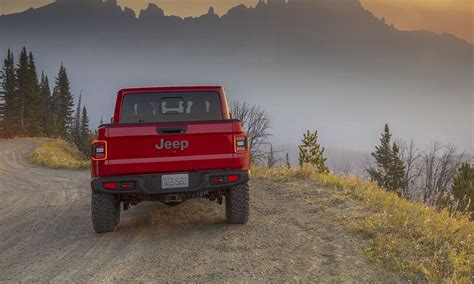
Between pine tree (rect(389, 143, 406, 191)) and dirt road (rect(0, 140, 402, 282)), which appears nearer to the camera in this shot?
dirt road (rect(0, 140, 402, 282))

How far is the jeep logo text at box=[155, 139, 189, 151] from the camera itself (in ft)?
19.8

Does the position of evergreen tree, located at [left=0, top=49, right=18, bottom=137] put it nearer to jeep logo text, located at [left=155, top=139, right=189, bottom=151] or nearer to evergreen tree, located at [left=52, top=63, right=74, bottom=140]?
evergreen tree, located at [left=52, top=63, right=74, bottom=140]

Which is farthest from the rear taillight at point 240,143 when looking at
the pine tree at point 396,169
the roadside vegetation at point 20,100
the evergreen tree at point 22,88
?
the evergreen tree at point 22,88

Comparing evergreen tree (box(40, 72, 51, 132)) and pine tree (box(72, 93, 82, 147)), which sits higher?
evergreen tree (box(40, 72, 51, 132))

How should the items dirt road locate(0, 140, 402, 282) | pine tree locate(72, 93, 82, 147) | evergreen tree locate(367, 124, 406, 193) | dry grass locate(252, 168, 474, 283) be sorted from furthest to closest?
pine tree locate(72, 93, 82, 147)
evergreen tree locate(367, 124, 406, 193)
dirt road locate(0, 140, 402, 282)
dry grass locate(252, 168, 474, 283)

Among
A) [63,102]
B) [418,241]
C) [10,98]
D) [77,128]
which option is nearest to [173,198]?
[418,241]

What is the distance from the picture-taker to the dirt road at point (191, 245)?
4645mm

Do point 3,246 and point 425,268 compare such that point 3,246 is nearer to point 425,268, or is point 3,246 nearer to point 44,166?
point 425,268

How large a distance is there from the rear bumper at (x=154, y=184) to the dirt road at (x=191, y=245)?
2.45ft

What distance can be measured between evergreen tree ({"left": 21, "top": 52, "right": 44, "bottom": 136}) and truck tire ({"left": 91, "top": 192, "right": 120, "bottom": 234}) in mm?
63056

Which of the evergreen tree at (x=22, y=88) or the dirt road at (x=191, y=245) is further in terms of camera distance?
the evergreen tree at (x=22, y=88)

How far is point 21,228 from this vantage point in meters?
7.81

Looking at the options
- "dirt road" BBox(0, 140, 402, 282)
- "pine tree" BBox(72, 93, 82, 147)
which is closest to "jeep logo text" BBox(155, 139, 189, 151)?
"dirt road" BBox(0, 140, 402, 282)

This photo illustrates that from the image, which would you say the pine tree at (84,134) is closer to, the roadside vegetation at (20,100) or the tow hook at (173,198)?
the roadside vegetation at (20,100)
